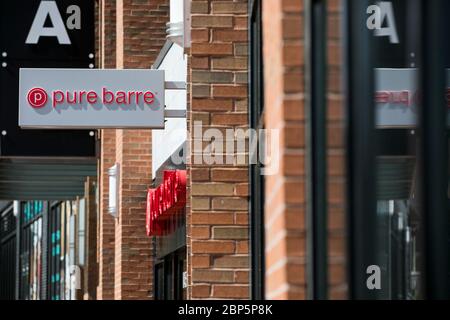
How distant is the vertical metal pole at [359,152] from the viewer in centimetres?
354

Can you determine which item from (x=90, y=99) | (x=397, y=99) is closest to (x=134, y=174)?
(x=90, y=99)

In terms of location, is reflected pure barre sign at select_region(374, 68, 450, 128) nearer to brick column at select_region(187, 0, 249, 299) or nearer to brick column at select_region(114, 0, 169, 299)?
brick column at select_region(187, 0, 249, 299)

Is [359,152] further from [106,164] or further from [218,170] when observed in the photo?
[106,164]

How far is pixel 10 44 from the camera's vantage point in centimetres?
1441

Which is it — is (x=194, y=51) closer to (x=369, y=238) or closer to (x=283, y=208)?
(x=283, y=208)

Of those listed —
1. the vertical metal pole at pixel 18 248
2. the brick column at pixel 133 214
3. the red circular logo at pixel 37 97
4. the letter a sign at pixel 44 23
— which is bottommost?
the vertical metal pole at pixel 18 248

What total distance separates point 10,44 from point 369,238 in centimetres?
1135

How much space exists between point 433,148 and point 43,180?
64.1 feet

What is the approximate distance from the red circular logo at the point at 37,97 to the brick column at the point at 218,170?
7.24 feet

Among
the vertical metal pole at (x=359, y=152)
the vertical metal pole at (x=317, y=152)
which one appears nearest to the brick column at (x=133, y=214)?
the vertical metal pole at (x=317, y=152)

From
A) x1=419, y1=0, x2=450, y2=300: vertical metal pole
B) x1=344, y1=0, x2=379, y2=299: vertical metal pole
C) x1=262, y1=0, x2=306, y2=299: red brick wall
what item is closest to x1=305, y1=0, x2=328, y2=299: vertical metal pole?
x1=262, y1=0, x2=306, y2=299: red brick wall

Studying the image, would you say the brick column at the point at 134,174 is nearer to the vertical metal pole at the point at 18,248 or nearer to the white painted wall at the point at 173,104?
the white painted wall at the point at 173,104

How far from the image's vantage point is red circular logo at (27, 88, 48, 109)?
32.6 ft

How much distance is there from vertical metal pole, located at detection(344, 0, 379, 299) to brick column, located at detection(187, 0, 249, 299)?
4.24 meters
